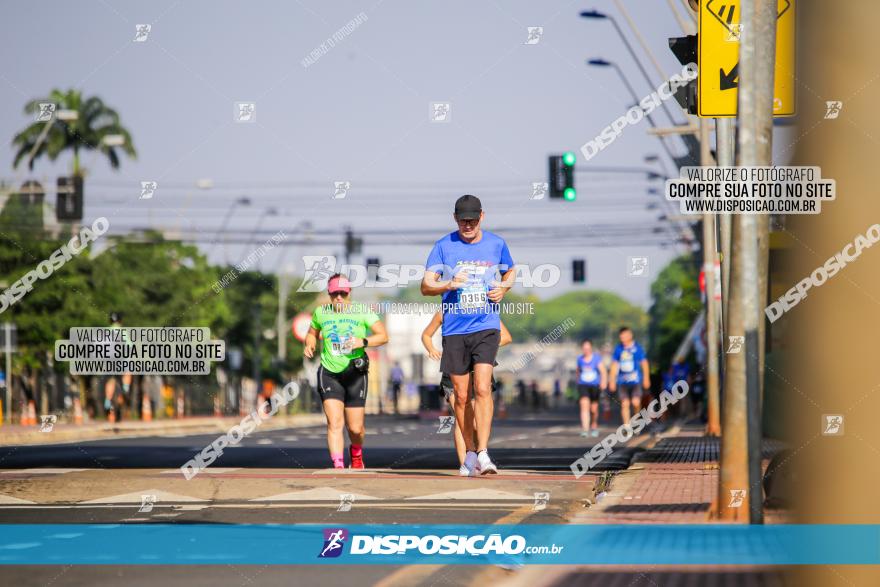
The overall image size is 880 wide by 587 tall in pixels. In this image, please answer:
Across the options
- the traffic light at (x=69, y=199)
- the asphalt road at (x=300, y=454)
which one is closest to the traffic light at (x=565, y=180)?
the asphalt road at (x=300, y=454)

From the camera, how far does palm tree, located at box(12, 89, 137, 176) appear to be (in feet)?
198

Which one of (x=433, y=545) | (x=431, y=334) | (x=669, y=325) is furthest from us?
(x=669, y=325)

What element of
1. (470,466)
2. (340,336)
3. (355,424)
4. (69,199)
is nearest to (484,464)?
(470,466)

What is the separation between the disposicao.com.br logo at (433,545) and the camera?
7.16 metres

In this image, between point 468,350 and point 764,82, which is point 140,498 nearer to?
point 468,350

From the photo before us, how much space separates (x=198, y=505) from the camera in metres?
9.44

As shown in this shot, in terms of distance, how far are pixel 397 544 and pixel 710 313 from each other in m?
19.5

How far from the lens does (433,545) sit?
735 centimetres

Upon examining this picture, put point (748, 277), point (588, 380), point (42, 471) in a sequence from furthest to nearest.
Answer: point (588, 380) < point (42, 471) < point (748, 277)

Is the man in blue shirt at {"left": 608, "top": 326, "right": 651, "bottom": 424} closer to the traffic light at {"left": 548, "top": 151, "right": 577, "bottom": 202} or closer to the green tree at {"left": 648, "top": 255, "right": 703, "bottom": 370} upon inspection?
the traffic light at {"left": 548, "top": 151, "right": 577, "bottom": 202}

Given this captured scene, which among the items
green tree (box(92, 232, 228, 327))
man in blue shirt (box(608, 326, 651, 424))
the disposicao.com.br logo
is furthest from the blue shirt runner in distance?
green tree (box(92, 232, 228, 327))

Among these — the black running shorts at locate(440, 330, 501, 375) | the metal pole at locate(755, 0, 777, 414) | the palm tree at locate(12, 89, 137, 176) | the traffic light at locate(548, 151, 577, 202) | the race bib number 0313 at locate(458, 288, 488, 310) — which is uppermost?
the palm tree at locate(12, 89, 137, 176)

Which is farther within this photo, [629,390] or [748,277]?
[629,390]

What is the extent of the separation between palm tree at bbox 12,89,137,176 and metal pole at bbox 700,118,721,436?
125 ft
